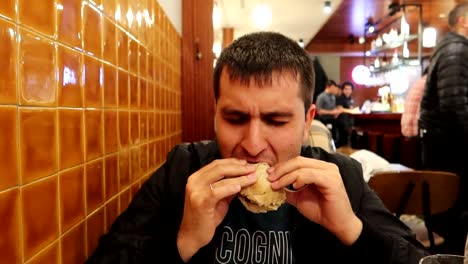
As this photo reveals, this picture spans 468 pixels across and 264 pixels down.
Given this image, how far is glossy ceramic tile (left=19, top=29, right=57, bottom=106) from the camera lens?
76 cm

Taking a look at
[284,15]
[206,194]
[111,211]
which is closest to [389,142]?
[111,211]

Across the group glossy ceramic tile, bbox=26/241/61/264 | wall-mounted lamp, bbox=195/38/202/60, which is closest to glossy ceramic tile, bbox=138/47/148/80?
glossy ceramic tile, bbox=26/241/61/264

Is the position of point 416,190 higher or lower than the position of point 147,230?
lower

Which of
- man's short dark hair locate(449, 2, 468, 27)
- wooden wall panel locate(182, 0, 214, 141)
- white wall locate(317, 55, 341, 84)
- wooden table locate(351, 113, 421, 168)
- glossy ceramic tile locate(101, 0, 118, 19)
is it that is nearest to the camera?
glossy ceramic tile locate(101, 0, 118, 19)

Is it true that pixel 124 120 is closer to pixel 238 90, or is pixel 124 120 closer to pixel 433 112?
pixel 238 90

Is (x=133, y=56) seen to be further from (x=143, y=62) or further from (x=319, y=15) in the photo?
(x=319, y=15)

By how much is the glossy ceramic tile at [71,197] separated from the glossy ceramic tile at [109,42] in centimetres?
40

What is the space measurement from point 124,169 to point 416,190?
2.03 metres

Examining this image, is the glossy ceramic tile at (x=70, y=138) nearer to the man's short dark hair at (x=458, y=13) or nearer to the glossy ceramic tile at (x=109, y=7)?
the glossy ceramic tile at (x=109, y=7)

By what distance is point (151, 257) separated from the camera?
1.08m

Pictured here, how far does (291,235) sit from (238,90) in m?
0.49

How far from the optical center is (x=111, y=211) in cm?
132

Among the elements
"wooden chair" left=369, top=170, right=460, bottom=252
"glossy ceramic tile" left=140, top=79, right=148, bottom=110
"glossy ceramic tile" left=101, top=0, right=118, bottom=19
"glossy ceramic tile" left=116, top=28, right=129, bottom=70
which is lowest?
"wooden chair" left=369, top=170, right=460, bottom=252

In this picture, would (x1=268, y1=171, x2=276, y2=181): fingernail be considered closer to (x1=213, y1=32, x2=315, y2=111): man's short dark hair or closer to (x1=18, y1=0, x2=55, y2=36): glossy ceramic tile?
(x1=213, y1=32, x2=315, y2=111): man's short dark hair
